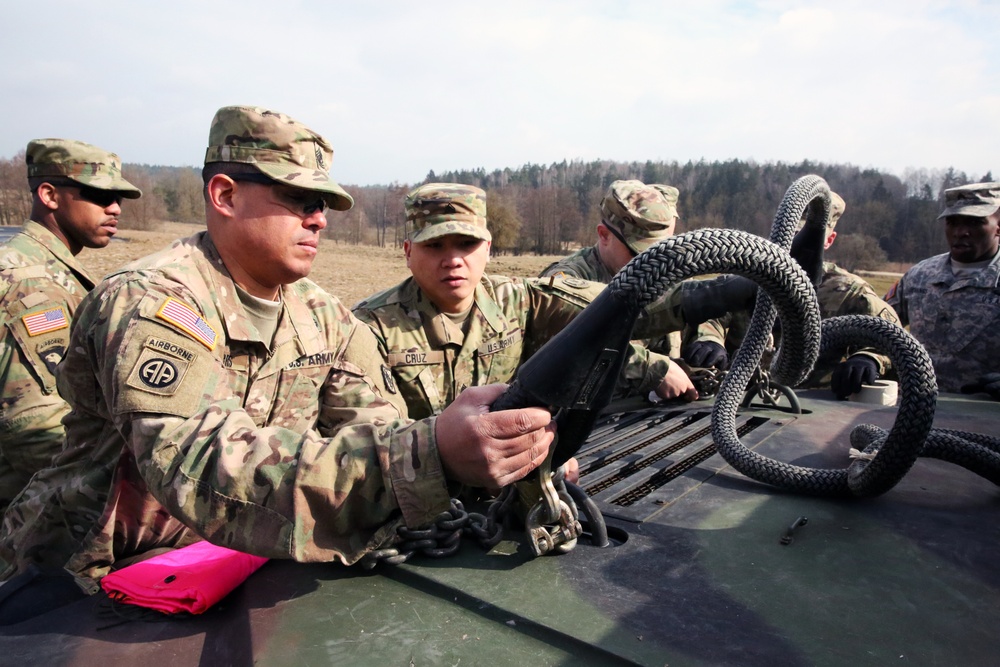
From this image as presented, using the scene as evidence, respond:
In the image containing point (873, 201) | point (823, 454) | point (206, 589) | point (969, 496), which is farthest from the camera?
point (873, 201)

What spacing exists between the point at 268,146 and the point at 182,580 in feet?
3.53

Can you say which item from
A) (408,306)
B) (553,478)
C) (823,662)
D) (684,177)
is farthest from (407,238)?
(684,177)

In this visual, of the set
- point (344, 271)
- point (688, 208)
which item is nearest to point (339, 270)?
point (344, 271)

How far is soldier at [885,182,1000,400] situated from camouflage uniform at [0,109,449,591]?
4308mm

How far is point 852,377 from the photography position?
3.00m

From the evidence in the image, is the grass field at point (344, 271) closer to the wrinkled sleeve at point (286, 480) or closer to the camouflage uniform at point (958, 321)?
the camouflage uniform at point (958, 321)

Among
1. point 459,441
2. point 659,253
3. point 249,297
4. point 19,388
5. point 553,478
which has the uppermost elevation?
point 659,253

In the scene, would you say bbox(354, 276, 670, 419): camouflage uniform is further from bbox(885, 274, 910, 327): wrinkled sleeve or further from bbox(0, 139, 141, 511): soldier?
bbox(885, 274, 910, 327): wrinkled sleeve

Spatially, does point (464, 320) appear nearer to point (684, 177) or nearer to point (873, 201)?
point (873, 201)

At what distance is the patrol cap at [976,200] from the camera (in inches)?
189

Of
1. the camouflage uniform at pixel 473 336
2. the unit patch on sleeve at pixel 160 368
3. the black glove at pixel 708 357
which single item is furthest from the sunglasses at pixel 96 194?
the black glove at pixel 708 357

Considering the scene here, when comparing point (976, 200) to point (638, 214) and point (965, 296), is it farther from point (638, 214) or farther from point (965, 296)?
point (638, 214)

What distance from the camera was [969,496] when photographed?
191 centimetres

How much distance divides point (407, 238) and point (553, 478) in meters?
1.87
